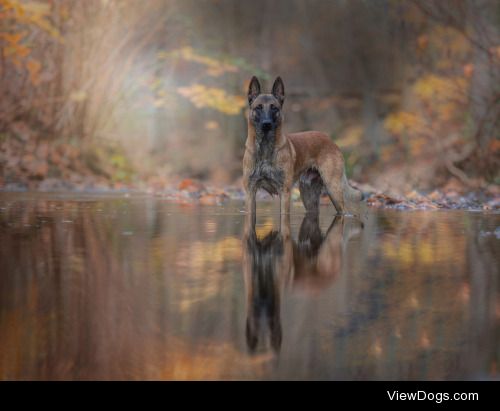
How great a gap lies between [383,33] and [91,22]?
536cm

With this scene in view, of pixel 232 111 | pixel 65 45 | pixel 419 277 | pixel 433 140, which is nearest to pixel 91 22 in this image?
pixel 65 45

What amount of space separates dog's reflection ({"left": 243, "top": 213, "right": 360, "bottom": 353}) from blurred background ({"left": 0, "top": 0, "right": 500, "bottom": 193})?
5512 mm

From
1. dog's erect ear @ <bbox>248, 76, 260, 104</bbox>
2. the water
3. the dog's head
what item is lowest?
the water

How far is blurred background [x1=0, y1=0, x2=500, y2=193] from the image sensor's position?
34.4 feet

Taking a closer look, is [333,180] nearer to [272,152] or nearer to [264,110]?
[272,152]

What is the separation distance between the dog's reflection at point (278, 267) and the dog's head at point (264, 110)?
34.4 inches

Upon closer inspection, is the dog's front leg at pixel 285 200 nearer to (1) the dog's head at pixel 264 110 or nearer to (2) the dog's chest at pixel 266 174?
(2) the dog's chest at pixel 266 174

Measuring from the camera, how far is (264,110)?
5656mm

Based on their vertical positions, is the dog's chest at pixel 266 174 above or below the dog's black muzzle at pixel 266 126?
below

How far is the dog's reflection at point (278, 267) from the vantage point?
245 cm

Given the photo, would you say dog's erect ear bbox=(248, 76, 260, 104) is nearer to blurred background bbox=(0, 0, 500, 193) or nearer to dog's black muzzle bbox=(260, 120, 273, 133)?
dog's black muzzle bbox=(260, 120, 273, 133)

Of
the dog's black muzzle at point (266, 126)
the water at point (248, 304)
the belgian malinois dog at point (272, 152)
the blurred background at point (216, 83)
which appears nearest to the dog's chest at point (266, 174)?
the belgian malinois dog at point (272, 152)

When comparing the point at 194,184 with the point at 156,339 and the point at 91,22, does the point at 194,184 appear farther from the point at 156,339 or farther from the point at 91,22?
the point at 156,339

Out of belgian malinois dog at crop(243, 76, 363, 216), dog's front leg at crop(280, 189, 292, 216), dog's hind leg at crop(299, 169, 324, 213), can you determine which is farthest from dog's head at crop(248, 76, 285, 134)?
dog's hind leg at crop(299, 169, 324, 213)
